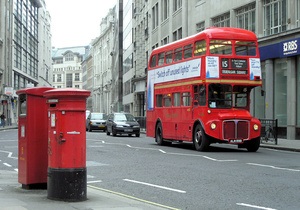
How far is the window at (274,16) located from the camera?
26.4 m

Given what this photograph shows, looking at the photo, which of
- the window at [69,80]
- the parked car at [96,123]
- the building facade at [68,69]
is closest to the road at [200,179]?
the parked car at [96,123]

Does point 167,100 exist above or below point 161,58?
below

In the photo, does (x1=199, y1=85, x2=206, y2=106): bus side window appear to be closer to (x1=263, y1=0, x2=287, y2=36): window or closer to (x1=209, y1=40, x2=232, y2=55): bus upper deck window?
(x1=209, y1=40, x2=232, y2=55): bus upper deck window

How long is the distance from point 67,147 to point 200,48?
12.0 m

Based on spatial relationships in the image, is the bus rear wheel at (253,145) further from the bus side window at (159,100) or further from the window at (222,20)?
the window at (222,20)

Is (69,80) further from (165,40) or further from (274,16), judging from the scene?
(274,16)

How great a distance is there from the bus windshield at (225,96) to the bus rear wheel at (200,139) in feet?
3.84

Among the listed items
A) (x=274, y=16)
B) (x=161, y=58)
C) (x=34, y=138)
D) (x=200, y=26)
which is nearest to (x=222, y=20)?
(x=200, y=26)

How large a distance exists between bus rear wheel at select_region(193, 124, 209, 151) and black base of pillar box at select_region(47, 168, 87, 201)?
430 inches

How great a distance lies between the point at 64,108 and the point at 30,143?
143cm

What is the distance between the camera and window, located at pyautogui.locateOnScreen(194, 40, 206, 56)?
59.6 feet

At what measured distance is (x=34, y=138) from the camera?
332 inches

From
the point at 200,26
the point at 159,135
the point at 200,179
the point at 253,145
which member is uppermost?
the point at 200,26

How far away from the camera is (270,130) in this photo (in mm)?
22781
